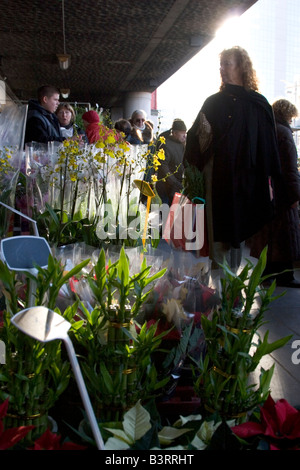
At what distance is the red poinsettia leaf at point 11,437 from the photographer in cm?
85

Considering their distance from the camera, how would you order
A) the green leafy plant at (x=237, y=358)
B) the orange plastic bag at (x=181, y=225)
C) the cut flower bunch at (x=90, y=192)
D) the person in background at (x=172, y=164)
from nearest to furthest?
the green leafy plant at (x=237, y=358) → the cut flower bunch at (x=90, y=192) → the orange plastic bag at (x=181, y=225) → the person in background at (x=172, y=164)

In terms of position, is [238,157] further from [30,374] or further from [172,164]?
[30,374]

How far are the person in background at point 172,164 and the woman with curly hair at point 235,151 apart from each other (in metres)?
1.87

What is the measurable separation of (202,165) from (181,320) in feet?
7.55

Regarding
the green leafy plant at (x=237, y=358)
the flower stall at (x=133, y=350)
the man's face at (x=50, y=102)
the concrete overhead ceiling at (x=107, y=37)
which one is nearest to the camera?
the flower stall at (x=133, y=350)

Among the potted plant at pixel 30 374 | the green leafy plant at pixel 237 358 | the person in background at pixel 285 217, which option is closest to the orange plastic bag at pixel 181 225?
the green leafy plant at pixel 237 358

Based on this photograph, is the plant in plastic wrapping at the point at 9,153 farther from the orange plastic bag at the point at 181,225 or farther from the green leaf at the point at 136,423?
the green leaf at the point at 136,423

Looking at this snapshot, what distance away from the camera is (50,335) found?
2.37 ft

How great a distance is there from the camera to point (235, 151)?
3.45 m

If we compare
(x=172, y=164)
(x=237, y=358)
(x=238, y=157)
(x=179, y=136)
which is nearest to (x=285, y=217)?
(x=238, y=157)

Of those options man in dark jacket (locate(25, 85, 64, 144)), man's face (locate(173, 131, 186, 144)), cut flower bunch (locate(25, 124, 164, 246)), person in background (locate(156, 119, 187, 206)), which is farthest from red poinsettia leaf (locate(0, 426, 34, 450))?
man's face (locate(173, 131, 186, 144))

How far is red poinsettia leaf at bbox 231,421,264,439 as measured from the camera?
94 centimetres
